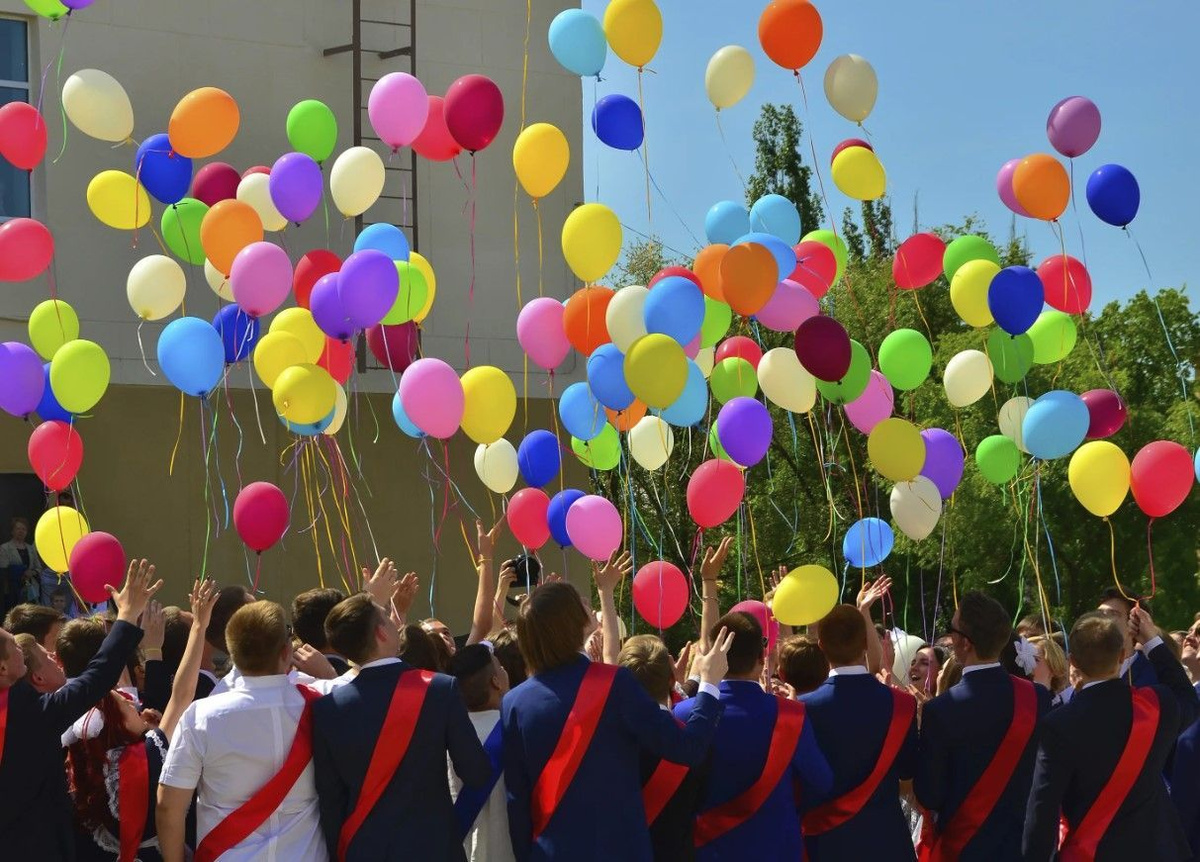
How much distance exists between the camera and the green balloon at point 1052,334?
8.73m

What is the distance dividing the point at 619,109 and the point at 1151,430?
33.8ft

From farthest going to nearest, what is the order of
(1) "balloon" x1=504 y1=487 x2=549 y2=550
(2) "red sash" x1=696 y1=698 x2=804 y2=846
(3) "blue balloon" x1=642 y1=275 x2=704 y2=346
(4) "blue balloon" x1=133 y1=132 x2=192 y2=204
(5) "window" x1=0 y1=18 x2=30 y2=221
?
1. (5) "window" x1=0 y1=18 x2=30 y2=221
2. (4) "blue balloon" x1=133 y1=132 x2=192 y2=204
3. (1) "balloon" x1=504 y1=487 x2=549 y2=550
4. (3) "blue balloon" x1=642 y1=275 x2=704 y2=346
5. (2) "red sash" x1=696 y1=698 x2=804 y2=846

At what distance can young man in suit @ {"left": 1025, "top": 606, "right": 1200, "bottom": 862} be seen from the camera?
5324mm

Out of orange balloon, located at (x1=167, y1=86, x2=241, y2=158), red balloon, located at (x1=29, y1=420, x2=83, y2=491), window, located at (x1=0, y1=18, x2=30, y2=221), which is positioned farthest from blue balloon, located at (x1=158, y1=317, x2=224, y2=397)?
window, located at (x1=0, y1=18, x2=30, y2=221)

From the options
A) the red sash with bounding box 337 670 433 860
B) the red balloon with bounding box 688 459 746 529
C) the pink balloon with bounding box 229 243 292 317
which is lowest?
the red sash with bounding box 337 670 433 860

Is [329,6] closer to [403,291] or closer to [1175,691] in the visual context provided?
[403,291]

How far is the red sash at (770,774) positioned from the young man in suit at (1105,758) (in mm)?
859

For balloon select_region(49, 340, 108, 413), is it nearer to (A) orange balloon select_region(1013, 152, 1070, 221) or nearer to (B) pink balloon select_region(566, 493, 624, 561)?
(B) pink balloon select_region(566, 493, 624, 561)

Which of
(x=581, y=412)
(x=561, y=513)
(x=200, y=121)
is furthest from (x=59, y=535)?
(x=581, y=412)

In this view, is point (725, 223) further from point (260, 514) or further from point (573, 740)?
point (573, 740)

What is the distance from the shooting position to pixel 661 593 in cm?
732

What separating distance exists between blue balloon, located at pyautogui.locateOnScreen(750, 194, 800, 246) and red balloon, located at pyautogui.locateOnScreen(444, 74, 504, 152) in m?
1.58

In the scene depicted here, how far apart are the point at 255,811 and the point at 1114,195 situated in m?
5.65

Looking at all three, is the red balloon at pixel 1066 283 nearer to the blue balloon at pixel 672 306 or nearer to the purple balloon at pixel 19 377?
the blue balloon at pixel 672 306
